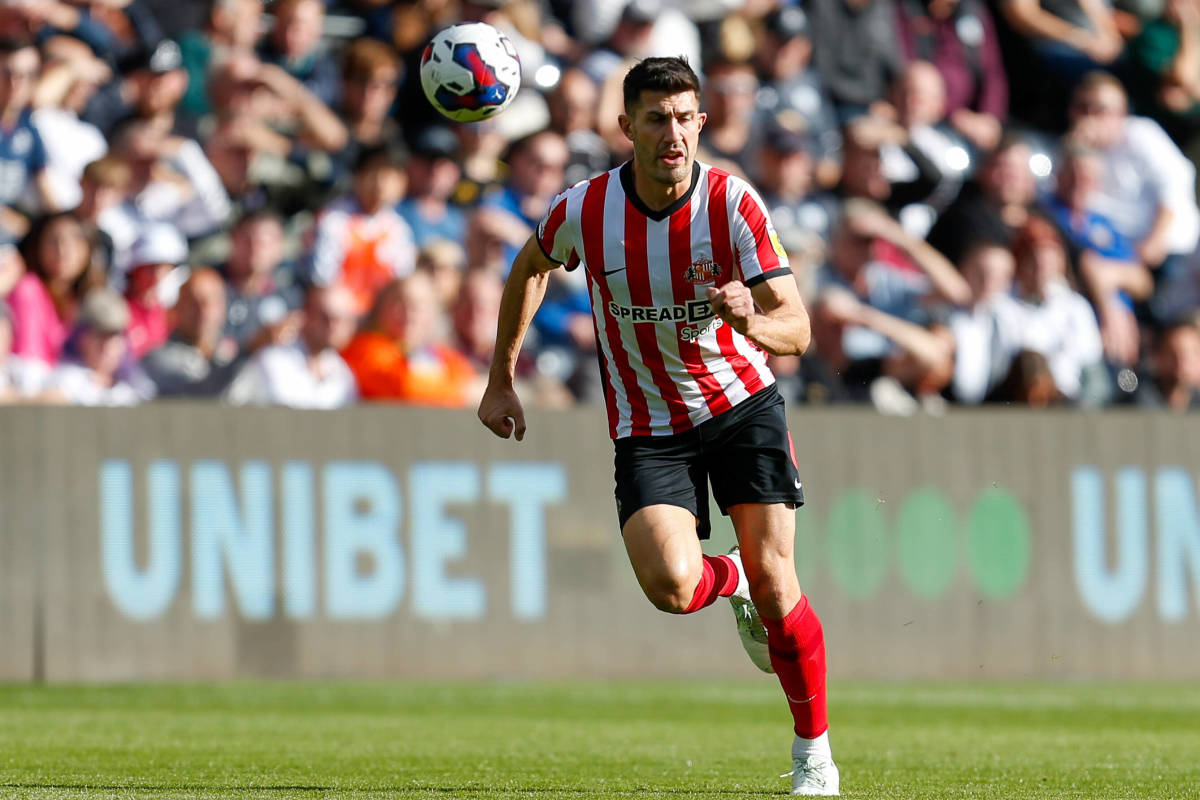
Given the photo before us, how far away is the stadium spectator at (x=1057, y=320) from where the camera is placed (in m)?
14.0

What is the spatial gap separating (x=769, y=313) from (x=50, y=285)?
6.69 m

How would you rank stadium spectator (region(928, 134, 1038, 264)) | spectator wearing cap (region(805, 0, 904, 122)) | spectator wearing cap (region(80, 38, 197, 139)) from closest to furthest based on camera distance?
spectator wearing cap (region(80, 38, 197, 139)) → stadium spectator (region(928, 134, 1038, 264)) → spectator wearing cap (region(805, 0, 904, 122))

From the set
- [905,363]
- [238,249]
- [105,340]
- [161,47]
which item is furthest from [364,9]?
[905,363]

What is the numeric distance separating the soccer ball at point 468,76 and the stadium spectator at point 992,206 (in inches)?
291

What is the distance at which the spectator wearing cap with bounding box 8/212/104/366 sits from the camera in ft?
37.8

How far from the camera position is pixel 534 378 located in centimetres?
1280

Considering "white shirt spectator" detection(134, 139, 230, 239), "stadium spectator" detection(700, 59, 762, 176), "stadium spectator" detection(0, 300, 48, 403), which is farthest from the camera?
"stadium spectator" detection(700, 59, 762, 176)

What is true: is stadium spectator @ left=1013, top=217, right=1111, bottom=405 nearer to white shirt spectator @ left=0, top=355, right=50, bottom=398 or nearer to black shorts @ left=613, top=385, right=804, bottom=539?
white shirt spectator @ left=0, top=355, right=50, bottom=398

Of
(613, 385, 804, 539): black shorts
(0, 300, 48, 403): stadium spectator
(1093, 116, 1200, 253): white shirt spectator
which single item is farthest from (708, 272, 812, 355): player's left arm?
(1093, 116, 1200, 253): white shirt spectator

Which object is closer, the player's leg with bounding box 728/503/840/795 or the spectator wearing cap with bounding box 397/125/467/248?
the player's leg with bounding box 728/503/840/795

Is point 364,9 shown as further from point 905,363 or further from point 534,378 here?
point 905,363

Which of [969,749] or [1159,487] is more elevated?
[1159,487]

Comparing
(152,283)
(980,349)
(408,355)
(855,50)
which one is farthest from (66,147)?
(980,349)

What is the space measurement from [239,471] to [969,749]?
5.24 metres
